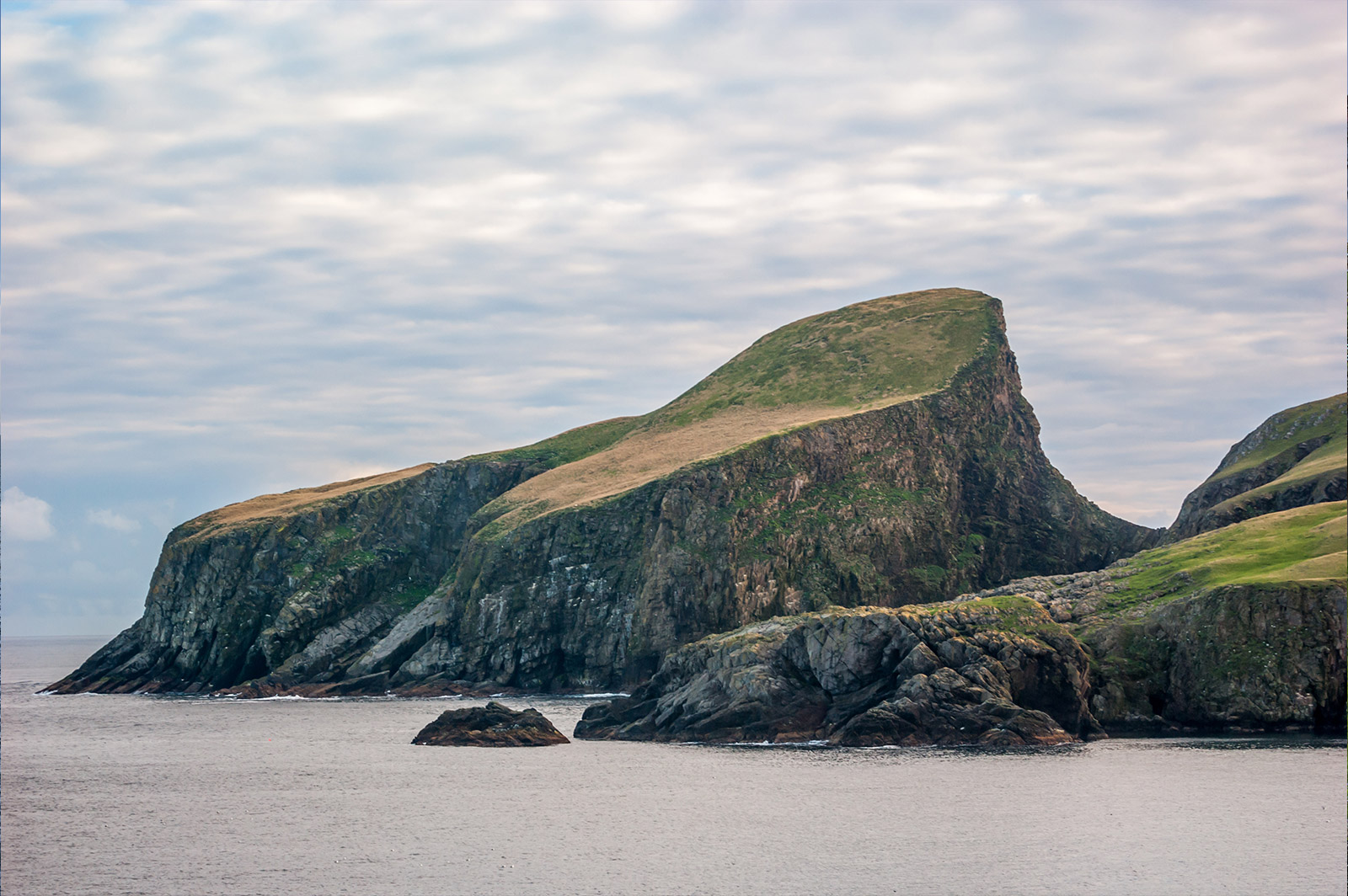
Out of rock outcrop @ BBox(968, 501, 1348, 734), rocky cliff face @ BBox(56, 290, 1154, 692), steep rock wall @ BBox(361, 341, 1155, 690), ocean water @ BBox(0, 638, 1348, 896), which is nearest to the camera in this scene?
ocean water @ BBox(0, 638, 1348, 896)

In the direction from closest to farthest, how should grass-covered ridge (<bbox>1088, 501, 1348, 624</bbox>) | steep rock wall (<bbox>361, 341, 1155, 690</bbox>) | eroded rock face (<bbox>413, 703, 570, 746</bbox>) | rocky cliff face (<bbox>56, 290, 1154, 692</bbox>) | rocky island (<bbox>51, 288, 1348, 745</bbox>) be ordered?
rocky island (<bbox>51, 288, 1348, 745</bbox>) → grass-covered ridge (<bbox>1088, 501, 1348, 624</bbox>) → eroded rock face (<bbox>413, 703, 570, 746</bbox>) → steep rock wall (<bbox>361, 341, 1155, 690</bbox>) → rocky cliff face (<bbox>56, 290, 1154, 692</bbox>)

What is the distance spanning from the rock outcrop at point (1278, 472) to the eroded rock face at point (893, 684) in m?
41.3

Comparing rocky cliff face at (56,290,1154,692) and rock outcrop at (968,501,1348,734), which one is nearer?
rock outcrop at (968,501,1348,734)

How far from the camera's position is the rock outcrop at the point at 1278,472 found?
13025cm

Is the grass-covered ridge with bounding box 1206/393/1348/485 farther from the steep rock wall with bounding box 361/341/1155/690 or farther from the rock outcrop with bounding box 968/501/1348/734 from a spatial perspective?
the rock outcrop with bounding box 968/501/1348/734

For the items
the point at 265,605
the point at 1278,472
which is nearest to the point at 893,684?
the point at 1278,472

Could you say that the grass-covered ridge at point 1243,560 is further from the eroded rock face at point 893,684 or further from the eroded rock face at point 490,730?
the eroded rock face at point 490,730

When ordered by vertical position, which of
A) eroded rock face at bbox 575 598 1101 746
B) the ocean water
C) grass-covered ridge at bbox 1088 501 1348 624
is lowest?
the ocean water

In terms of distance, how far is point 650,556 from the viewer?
160500 mm

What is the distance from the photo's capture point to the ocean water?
59875 millimetres

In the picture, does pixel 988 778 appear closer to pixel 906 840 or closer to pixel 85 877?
pixel 906 840

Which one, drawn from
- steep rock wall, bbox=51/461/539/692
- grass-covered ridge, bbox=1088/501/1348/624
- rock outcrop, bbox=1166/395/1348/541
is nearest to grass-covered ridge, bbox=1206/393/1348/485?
rock outcrop, bbox=1166/395/1348/541

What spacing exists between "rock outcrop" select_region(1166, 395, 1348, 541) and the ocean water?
45170 mm

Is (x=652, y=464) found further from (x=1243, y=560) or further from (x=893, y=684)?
(x=1243, y=560)
